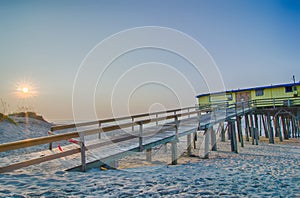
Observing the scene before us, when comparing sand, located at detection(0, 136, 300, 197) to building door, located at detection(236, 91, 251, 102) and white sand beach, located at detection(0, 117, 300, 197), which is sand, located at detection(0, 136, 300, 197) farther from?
building door, located at detection(236, 91, 251, 102)

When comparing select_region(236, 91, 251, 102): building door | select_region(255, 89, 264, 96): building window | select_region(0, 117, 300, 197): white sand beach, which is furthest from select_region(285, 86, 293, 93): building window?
select_region(0, 117, 300, 197): white sand beach

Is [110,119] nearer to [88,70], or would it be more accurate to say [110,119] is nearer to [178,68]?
[88,70]

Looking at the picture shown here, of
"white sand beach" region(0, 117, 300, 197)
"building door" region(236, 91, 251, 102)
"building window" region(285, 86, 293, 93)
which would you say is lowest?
"white sand beach" region(0, 117, 300, 197)

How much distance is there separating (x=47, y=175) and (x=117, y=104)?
1024cm

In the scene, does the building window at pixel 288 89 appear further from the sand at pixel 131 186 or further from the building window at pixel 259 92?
the sand at pixel 131 186

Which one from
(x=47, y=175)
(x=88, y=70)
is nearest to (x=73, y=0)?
(x=88, y=70)

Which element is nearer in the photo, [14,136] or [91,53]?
[14,136]

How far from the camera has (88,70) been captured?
1289cm

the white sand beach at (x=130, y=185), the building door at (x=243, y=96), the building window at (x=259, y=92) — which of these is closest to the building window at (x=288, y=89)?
the building window at (x=259, y=92)

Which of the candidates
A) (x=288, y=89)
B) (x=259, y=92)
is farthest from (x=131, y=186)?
(x=288, y=89)

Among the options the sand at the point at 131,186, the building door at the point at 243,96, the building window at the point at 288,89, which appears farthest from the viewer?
the building door at the point at 243,96

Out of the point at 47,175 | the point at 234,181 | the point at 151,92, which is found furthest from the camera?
the point at 151,92

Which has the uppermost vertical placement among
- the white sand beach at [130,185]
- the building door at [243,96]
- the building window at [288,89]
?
the building window at [288,89]

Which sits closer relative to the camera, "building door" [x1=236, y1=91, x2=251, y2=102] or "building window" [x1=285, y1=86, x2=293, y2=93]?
"building window" [x1=285, y1=86, x2=293, y2=93]
